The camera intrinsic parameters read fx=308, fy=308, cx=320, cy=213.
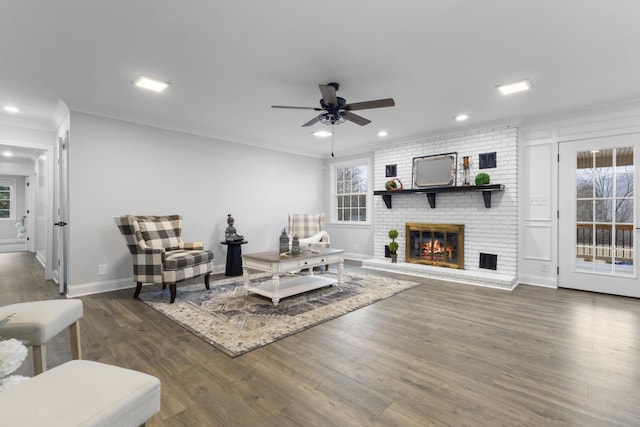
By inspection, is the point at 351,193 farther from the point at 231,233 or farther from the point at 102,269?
the point at 102,269

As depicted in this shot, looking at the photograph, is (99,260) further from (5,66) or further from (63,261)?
(5,66)

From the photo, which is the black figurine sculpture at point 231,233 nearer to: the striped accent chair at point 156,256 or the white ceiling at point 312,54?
the striped accent chair at point 156,256

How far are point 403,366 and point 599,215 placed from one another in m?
3.83

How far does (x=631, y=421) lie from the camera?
1607 mm

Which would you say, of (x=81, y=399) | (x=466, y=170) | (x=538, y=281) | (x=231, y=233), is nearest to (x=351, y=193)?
(x=466, y=170)

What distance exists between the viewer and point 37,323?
154cm

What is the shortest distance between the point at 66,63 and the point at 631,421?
4.83 metres

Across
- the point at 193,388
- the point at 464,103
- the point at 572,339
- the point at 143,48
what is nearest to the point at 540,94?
the point at 464,103

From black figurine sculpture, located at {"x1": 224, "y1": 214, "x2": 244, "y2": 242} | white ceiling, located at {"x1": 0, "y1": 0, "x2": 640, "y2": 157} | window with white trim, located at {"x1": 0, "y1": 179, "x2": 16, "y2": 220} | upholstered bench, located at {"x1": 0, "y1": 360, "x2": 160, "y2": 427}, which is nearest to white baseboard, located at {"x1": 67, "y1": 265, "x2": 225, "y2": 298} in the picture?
black figurine sculpture, located at {"x1": 224, "y1": 214, "x2": 244, "y2": 242}

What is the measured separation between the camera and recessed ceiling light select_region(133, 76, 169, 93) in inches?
125

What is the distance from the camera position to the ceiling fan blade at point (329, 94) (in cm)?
285

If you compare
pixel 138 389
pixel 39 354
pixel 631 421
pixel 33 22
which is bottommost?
pixel 631 421

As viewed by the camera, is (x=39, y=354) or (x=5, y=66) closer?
(x=39, y=354)

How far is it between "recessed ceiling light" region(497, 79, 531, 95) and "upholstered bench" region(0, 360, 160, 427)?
3967 mm
